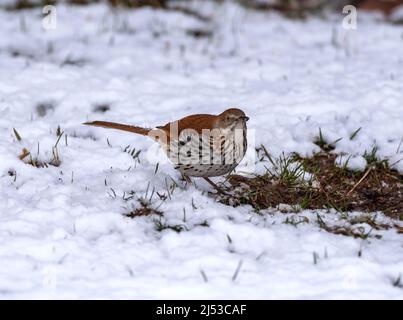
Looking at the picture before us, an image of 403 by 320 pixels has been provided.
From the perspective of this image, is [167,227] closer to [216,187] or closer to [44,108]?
[216,187]

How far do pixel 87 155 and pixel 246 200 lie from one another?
4.27ft

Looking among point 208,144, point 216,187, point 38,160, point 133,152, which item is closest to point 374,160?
point 216,187

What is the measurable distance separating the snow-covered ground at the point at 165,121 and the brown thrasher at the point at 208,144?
0.67ft

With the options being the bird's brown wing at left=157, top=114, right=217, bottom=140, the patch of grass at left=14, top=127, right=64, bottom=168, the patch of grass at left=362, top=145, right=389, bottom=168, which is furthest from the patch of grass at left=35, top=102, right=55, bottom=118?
the patch of grass at left=362, top=145, right=389, bottom=168

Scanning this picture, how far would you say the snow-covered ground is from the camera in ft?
13.0

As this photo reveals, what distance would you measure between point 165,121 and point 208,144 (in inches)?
59.3

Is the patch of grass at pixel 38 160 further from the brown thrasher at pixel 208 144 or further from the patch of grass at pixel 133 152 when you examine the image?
the brown thrasher at pixel 208 144

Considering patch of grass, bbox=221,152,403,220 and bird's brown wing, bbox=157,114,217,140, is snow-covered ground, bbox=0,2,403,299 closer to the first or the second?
patch of grass, bbox=221,152,403,220

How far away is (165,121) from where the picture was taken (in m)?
6.38

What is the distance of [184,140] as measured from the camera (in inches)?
197

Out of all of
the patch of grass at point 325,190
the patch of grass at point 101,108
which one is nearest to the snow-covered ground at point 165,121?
the patch of grass at point 101,108

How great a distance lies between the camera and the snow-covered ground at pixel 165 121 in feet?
13.0
